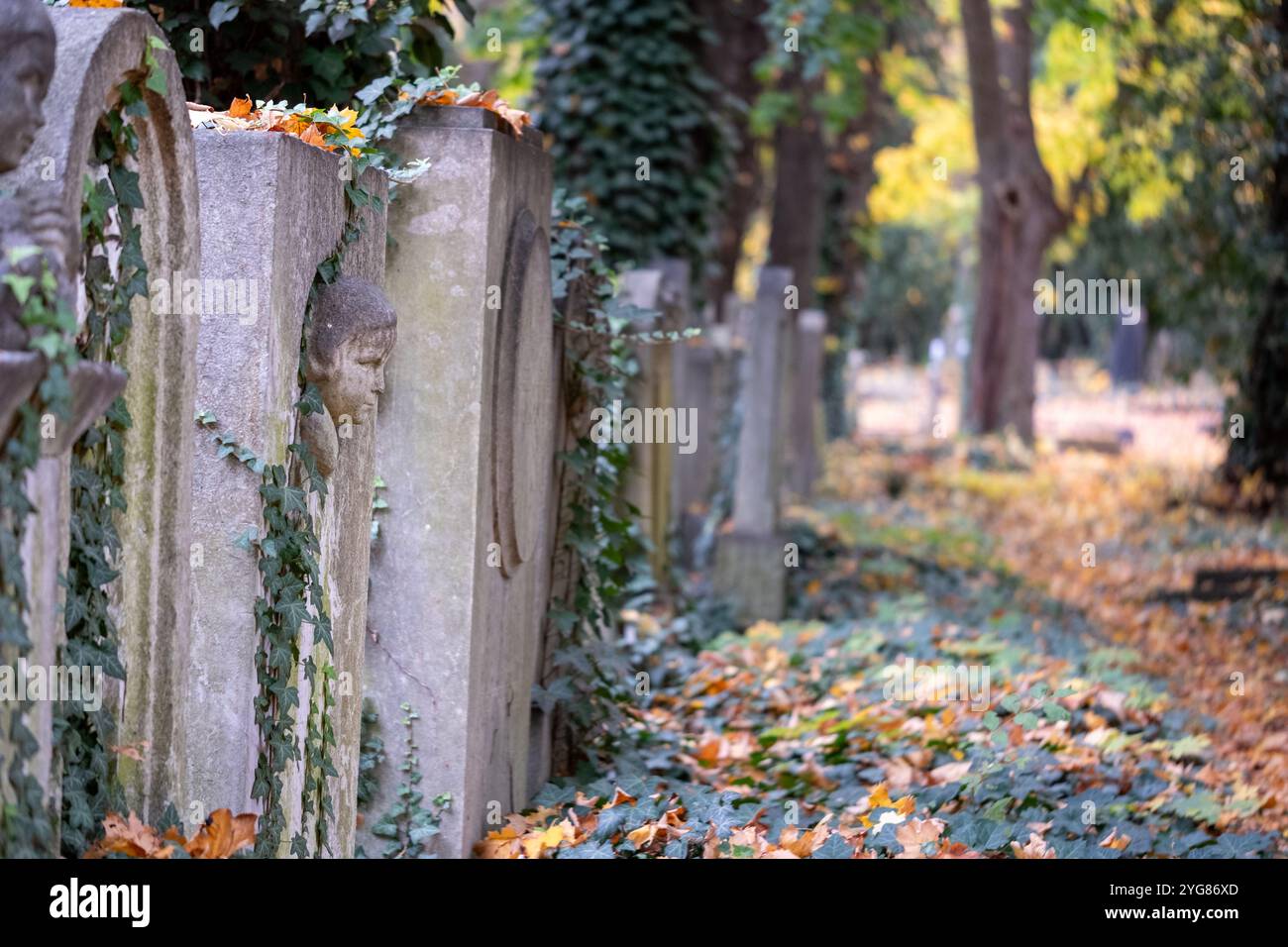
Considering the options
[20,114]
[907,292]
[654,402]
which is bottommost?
[654,402]

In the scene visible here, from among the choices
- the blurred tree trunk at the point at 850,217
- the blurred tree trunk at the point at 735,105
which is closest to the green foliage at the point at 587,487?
the blurred tree trunk at the point at 735,105

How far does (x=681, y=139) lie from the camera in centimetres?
1070

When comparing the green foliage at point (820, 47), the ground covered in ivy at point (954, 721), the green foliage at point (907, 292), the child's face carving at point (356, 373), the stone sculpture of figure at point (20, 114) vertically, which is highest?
the green foliage at point (907, 292)

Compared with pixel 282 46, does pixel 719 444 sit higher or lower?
lower

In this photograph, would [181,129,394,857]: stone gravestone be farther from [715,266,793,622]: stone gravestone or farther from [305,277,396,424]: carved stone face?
[715,266,793,622]: stone gravestone

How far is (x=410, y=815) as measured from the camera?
437 cm

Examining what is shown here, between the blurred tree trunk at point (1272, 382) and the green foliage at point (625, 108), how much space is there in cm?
486

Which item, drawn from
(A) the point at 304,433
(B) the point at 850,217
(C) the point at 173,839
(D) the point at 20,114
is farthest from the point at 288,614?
(B) the point at 850,217

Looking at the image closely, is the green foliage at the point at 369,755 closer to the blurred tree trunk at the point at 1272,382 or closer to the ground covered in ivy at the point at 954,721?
the ground covered in ivy at the point at 954,721

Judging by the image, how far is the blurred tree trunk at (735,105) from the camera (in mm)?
11754

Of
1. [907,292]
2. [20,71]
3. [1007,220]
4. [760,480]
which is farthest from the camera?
[907,292]

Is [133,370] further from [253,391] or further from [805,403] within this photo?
[805,403]

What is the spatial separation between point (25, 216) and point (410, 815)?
93.1 inches

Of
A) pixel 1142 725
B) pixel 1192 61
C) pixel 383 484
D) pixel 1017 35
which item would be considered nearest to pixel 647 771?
pixel 383 484
